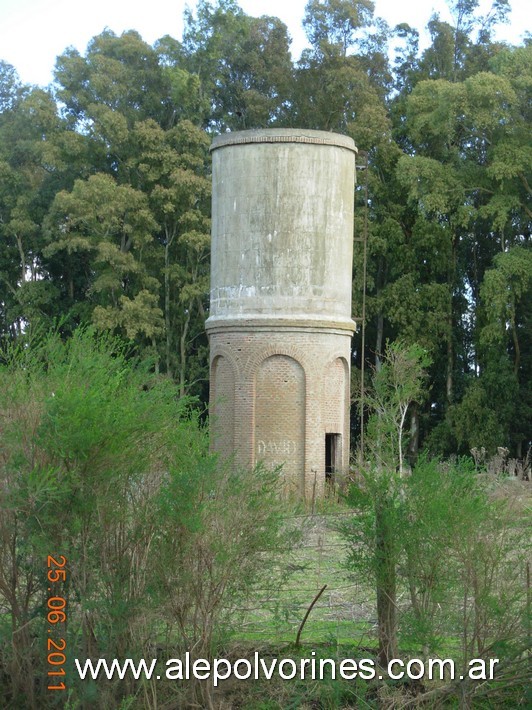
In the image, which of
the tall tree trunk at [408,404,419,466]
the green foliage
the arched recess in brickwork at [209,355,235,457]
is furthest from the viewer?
the tall tree trunk at [408,404,419,466]

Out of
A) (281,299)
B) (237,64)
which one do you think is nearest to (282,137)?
(281,299)

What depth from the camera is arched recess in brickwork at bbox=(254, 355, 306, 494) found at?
23.1 m

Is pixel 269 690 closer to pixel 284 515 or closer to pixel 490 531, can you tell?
pixel 284 515

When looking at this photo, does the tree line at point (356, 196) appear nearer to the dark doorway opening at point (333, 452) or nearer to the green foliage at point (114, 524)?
the dark doorway opening at point (333, 452)

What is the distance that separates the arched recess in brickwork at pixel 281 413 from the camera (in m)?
23.1

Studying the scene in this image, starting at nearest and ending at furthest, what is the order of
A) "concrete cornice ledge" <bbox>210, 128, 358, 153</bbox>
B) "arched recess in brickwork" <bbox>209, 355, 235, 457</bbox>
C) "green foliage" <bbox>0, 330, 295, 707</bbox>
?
"green foliage" <bbox>0, 330, 295, 707</bbox> → "arched recess in brickwork" <bbox>209, 355, 235, 457</bbox> → "concrete cornice ledge" <bbox>210, 128, 358, 153</bbox>

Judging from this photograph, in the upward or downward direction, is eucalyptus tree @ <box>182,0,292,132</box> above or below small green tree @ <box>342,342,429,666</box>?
above

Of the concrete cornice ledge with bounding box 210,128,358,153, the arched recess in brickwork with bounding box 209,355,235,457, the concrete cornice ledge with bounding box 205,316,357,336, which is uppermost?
the concrete cornice ledge with bounding box 210,128,358,153

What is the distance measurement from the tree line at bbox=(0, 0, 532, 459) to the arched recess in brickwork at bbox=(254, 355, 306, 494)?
825 cm

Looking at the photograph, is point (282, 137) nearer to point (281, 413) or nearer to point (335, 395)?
point (335, 395)

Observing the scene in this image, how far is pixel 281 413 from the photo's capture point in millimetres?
23094

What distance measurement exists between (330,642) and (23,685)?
3099 mm

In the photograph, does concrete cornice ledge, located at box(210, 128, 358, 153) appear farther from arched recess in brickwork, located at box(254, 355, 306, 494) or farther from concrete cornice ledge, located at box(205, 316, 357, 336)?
arched recess in brickwork, located at box(254, 355, 306, 494)

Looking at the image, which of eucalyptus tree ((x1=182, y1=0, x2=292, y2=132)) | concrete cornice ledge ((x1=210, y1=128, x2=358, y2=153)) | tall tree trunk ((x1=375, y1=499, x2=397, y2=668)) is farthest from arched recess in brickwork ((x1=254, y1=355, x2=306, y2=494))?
eucalyptus tree ((x1=182, y1=0, x2=292, y2=132))
